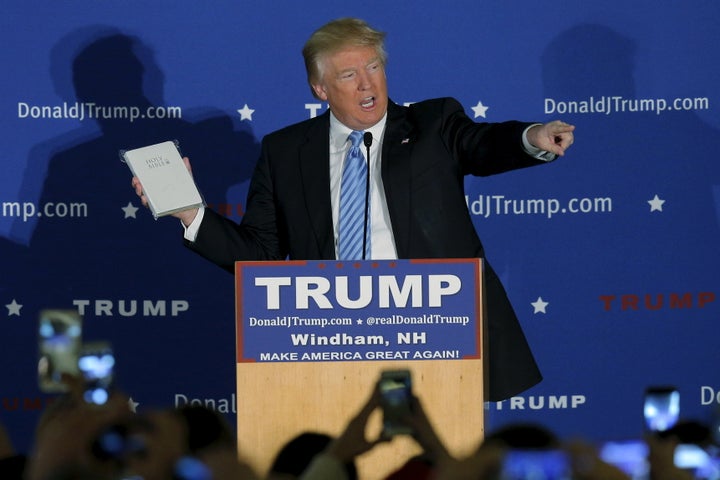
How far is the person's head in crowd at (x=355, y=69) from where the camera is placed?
4.04 meters

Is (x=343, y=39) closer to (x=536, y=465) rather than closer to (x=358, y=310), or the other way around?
(x=358, y=310)

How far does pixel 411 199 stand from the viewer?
395 centimetres

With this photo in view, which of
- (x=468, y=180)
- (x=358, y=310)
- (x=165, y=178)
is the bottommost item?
(x=358, y=310)

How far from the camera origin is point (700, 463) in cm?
172

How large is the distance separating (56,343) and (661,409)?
1428mm

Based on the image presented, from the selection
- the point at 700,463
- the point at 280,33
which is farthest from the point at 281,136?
the point at 700,463

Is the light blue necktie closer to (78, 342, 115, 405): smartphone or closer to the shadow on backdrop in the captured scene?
the shadow on backdrop

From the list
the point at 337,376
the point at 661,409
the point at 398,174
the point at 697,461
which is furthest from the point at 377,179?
the point at 697,461

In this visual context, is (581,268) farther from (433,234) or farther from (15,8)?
(15,8)

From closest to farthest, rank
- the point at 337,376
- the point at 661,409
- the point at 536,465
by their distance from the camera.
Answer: the point at 536,465 < the point at 661,409 < the point at 337,376

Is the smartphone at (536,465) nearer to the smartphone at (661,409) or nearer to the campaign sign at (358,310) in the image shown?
the smartphone at (661,409)

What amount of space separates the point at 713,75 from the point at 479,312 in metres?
2.40

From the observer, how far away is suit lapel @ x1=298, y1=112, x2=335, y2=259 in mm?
3990

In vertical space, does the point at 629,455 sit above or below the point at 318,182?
below
